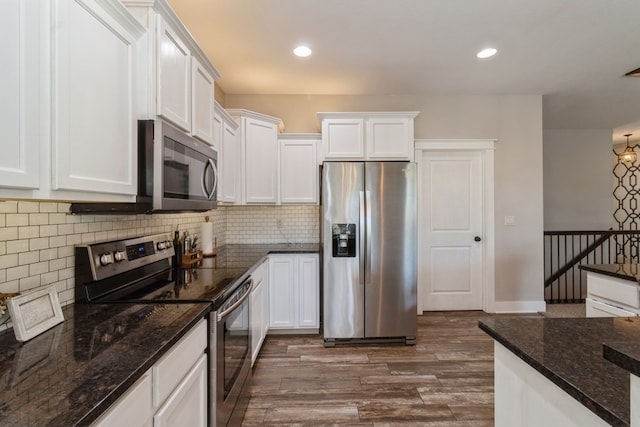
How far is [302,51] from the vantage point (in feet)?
9.21

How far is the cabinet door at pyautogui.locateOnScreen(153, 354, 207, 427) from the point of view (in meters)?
1.05

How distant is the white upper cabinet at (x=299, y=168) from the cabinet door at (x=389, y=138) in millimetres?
613

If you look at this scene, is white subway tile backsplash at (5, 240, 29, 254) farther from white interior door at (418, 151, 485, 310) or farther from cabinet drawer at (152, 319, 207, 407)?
white interior door at (418, 151, 485, 310)

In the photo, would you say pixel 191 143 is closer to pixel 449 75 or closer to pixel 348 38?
pixel 348 38

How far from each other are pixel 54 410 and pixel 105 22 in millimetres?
1300

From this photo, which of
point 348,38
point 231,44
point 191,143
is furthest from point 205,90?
point 348,38

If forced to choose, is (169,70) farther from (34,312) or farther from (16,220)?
(34,312)

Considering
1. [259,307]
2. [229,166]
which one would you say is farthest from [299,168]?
[259,307]

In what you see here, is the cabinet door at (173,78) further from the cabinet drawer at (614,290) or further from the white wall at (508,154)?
the cabinet drawer at (614,290)

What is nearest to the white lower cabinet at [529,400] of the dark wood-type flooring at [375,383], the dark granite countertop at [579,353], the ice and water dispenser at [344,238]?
the dark granite countertop at [579,353]

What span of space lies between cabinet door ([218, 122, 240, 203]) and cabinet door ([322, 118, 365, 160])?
95 centimetres

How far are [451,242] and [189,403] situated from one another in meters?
3.58

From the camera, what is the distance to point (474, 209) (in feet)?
13.2

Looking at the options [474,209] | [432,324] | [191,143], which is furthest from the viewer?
[474,209]
